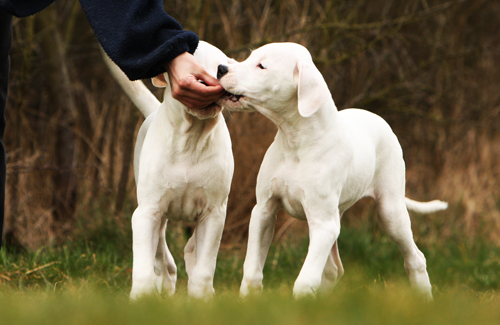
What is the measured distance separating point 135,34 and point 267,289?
1.79 metres

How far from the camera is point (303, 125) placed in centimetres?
327

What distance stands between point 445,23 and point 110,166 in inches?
221

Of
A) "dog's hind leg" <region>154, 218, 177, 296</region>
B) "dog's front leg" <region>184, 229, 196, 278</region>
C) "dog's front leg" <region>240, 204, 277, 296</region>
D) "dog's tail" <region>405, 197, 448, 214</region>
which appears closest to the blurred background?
"dog's hind leg" <region>154, 218, 177, 296</region>

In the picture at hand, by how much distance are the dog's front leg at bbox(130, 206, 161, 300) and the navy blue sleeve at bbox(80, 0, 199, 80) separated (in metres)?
0.81

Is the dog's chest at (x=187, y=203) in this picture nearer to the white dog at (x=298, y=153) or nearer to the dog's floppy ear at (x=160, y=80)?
the white dog at (x=298, y=153)

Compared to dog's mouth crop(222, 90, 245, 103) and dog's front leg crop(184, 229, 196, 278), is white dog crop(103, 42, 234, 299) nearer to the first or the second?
dog's mouth crop(222, 90, 245, 103)

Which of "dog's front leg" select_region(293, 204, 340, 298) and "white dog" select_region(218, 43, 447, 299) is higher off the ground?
"white dog" select_region(218, 43, 447, 299)

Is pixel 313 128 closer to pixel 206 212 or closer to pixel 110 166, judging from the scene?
pixel 206 212

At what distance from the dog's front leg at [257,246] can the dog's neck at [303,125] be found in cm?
41

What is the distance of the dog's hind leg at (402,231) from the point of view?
12.3 ft

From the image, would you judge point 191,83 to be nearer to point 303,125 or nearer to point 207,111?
point 207,111

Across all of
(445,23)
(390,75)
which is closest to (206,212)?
(390,75)

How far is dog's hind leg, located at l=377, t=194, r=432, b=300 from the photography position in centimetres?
375

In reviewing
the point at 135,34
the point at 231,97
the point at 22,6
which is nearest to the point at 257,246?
the point at 231,97
